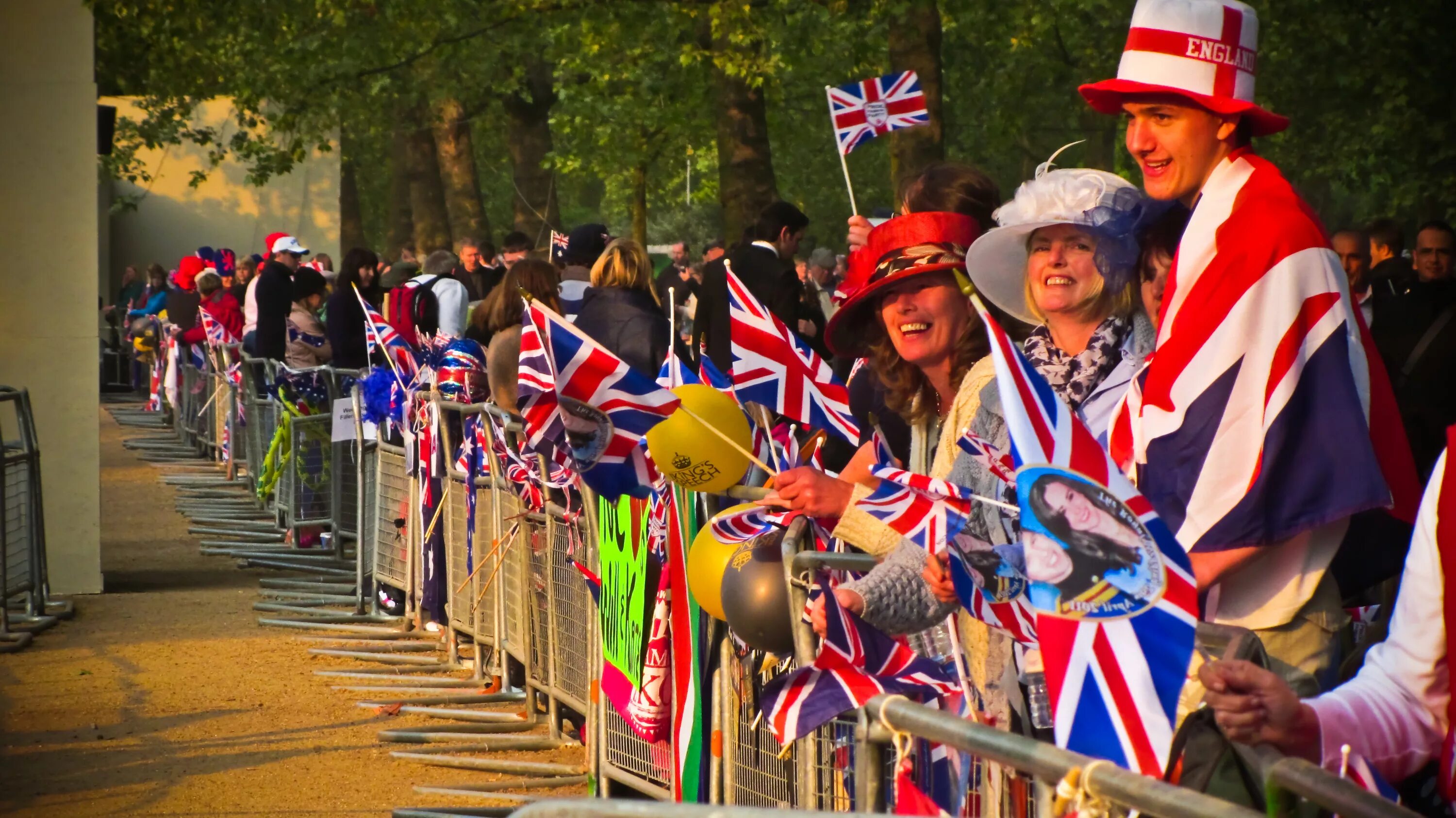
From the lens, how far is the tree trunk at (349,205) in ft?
131

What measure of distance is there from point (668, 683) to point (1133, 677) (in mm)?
3103

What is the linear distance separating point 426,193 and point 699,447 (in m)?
27.0

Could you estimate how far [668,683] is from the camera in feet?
17.7

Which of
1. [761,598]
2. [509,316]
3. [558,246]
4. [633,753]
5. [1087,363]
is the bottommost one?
[633,753]

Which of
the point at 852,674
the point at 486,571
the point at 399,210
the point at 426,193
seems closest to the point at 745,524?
the point at 852,674

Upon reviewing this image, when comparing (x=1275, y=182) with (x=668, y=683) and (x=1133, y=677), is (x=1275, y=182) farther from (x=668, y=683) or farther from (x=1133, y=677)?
(x=668, y=683)

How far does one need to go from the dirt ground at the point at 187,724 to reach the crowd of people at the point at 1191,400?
9.56ft

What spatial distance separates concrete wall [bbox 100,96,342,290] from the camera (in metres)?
35.6

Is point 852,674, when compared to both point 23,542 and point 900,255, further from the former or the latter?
point 23,542

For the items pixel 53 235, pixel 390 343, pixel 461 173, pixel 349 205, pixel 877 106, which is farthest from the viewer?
pixel 349 205

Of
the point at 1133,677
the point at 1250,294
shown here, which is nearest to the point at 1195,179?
the point at 1250,294

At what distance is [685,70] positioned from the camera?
2484cm

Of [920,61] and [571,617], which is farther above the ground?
[920,61]

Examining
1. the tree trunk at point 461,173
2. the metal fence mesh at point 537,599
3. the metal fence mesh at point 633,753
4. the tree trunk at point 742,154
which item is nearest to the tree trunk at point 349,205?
the tree trunk at point 461,173
